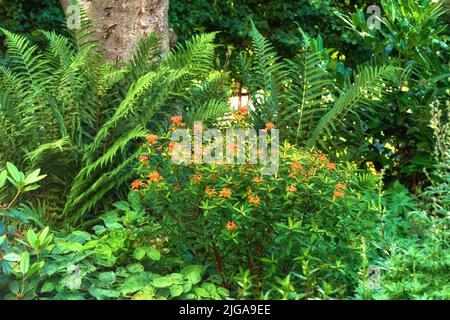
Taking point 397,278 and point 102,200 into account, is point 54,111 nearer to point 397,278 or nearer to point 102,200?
point 102,200

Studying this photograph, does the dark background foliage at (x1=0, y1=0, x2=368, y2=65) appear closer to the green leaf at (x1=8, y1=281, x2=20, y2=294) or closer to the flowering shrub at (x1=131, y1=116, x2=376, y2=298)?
the flowering shrub at (x1=131, y1=116, x2=376, y2=298)

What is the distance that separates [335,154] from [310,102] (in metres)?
0.44

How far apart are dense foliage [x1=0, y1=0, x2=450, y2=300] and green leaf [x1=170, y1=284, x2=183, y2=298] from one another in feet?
0.04

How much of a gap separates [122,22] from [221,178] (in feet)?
9.13

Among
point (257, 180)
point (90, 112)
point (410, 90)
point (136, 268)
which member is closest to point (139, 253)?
point (136, 268)

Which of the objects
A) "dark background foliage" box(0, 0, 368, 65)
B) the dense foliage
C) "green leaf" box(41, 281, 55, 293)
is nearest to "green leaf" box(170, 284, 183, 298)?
the dense foliage

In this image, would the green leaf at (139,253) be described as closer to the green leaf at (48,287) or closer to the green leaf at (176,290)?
the green leaf at (176,290)

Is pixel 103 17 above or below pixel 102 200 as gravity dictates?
above

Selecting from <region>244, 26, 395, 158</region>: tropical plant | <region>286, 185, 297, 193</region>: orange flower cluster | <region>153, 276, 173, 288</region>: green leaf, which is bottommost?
<region>153, 276, 173, 288</region>: green leaf

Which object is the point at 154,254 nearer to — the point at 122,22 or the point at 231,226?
the point at 231,226

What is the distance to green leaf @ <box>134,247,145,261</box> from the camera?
14.7 ft

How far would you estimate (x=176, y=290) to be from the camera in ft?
13.7

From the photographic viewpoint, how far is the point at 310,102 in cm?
607
